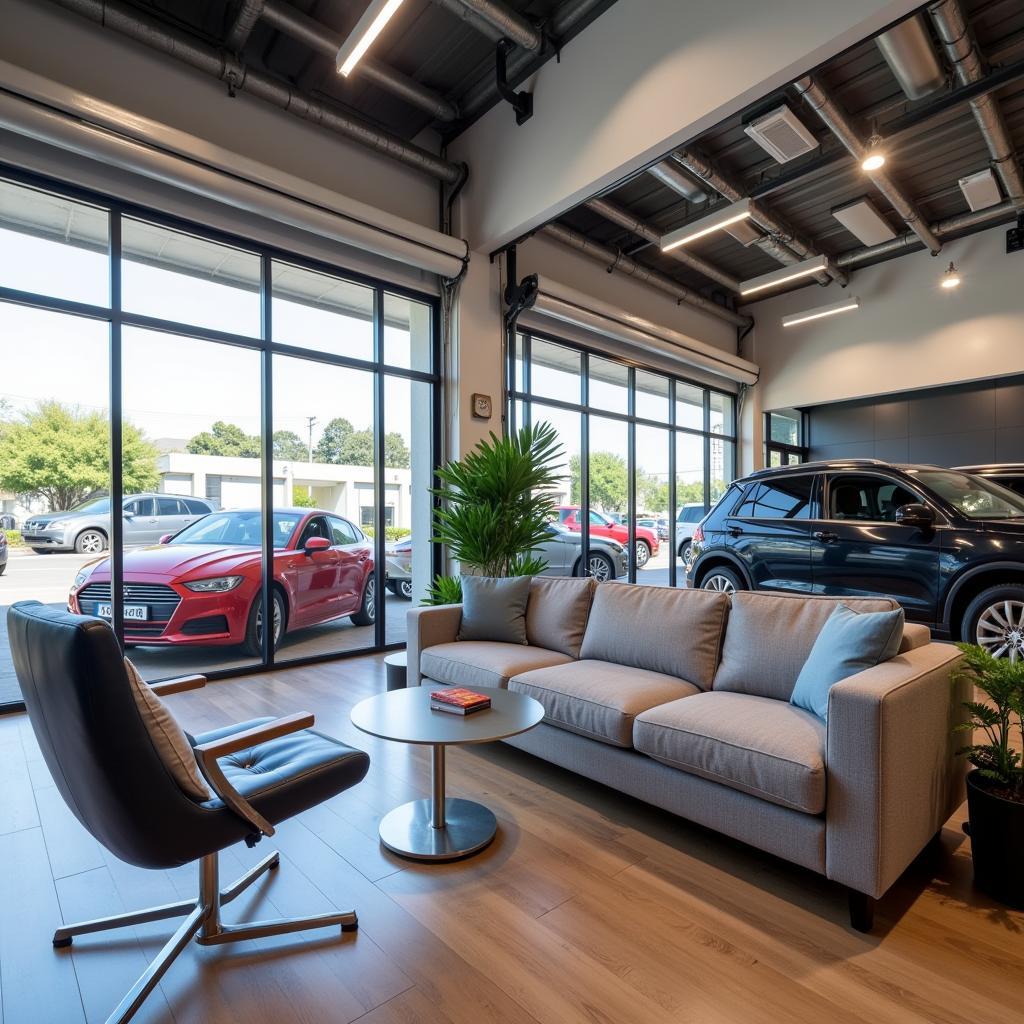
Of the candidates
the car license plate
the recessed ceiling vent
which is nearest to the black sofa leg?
the car license plate

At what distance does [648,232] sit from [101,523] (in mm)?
5268

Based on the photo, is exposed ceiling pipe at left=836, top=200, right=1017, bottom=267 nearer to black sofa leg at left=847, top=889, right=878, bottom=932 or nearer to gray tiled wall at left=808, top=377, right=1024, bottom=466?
gray tiled wall at left=808, top=377, right=1024, bottom=466

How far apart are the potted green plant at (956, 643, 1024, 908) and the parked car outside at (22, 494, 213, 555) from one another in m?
4.26

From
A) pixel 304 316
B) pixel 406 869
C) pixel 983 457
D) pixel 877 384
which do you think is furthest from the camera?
pixel 877 384

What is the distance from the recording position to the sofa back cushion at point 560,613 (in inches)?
123

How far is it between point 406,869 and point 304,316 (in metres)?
3.94

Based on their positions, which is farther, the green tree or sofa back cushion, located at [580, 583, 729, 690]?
the green tree

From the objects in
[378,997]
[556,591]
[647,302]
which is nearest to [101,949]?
[378,997]

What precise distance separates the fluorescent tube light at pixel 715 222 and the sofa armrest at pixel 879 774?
4.32m

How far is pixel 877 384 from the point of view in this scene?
7.12 meters

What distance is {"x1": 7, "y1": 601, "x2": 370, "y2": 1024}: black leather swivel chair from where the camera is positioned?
4.00 feet

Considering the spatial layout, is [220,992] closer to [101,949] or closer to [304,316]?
[101,949]

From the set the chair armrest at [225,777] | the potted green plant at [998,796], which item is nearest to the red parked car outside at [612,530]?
the potted green plant at [998,796]

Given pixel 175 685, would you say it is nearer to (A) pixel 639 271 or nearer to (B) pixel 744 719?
(B) pixel 744 719
